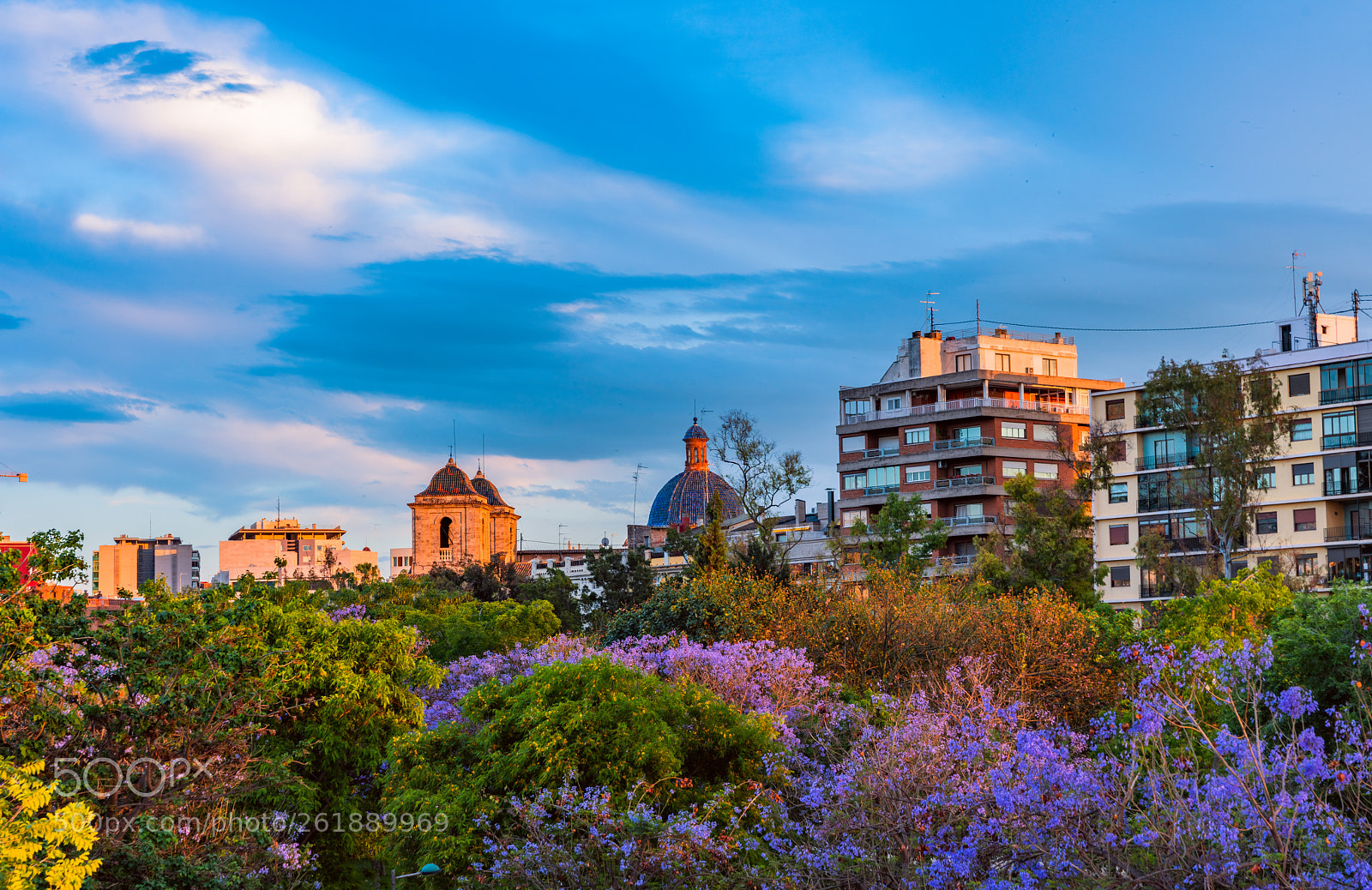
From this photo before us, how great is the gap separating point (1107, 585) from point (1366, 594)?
153 ft

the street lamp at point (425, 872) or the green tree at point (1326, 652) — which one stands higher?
the green tree at point (1326, 652)

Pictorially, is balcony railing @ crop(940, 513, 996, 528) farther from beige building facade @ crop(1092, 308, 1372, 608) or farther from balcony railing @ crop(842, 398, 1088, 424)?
beige building facade @ crop(1092, 308, 1372, 608)

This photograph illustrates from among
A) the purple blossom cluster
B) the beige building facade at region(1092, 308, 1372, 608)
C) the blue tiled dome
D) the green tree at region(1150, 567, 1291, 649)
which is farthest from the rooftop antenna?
the blue tiled dome

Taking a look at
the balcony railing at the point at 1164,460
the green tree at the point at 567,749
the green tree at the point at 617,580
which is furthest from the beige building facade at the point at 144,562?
the green tree at the point at 567,749

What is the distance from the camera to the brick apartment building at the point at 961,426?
79.4m

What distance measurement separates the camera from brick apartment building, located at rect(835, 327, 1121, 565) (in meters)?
79.4

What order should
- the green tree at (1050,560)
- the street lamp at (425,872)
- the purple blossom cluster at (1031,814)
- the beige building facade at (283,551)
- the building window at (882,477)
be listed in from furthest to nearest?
the beige building facade at (283,551) → the building window at (882,477) → the green tree at (1050,560) → the street lamp at (425,872) → the purple blossom cluster at (1031,814)

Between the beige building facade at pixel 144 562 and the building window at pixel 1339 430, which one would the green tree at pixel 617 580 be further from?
the beige building facade at pixel 144 562

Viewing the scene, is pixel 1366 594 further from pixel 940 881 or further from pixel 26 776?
pixel 26 776

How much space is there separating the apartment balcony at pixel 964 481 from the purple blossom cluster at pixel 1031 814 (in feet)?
187

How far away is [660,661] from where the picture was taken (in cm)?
2784

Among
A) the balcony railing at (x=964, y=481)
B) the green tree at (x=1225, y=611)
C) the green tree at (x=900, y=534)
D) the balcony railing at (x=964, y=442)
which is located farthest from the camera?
the balcony railing at (x=964, y=442)

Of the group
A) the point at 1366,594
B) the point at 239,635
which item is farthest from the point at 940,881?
the point at 1366,594

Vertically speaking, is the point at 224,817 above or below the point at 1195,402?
below
